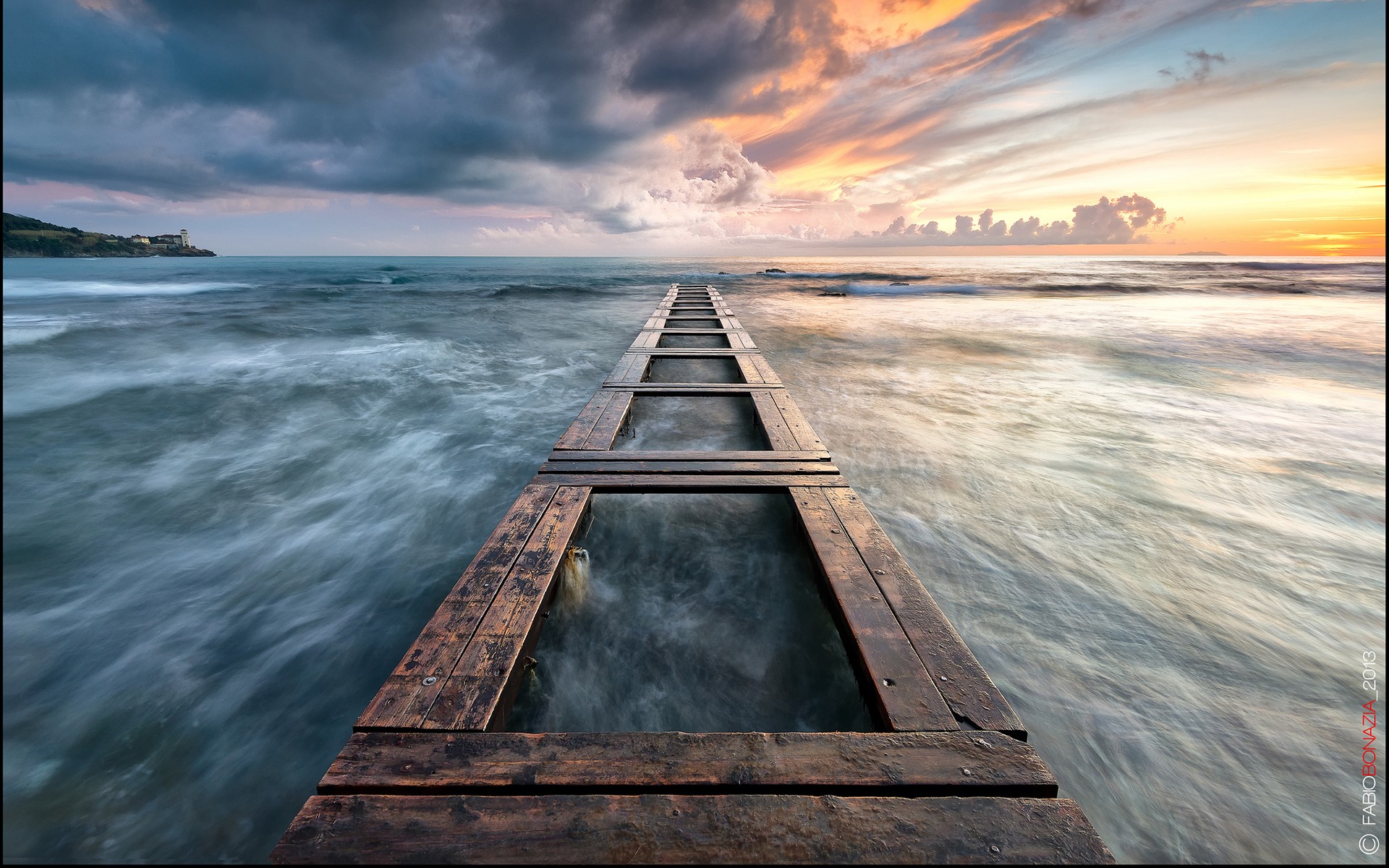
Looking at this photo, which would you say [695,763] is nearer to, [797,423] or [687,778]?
[687,778]

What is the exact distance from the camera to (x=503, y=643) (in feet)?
6.31

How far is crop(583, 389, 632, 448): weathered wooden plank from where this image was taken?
382cm

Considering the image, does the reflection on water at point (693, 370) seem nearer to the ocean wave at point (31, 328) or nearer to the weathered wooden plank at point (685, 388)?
the weathered wooden plank at point (685, 388)

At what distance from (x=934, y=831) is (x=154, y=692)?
3240 mm

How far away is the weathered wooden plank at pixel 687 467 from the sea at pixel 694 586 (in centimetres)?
37

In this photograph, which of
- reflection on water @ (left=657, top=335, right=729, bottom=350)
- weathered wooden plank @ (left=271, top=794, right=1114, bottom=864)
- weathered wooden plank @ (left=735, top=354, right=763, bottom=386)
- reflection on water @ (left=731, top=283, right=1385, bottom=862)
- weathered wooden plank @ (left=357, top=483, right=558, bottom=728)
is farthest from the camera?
reflection on water @ (left=657, top=335, right=729, bottom=350)

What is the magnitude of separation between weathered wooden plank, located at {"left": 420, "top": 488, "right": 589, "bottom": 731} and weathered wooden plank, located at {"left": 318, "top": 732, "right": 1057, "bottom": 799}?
3.1 inches

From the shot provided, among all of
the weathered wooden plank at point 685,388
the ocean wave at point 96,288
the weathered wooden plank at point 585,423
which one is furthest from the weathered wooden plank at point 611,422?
the ocean wave at point 96,288

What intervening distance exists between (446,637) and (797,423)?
3.01 meters

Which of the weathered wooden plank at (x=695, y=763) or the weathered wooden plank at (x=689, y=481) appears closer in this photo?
the weathered wooden plank at (x=695, y=763)

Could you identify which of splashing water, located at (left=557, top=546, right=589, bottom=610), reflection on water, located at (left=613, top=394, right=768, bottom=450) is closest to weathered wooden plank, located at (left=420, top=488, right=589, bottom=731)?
splashing water, located at (left=557, top=546, right=589, bottom=610)

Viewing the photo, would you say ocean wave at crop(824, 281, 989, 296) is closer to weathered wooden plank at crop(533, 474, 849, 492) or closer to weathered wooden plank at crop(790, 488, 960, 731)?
weathered wooden plank at crop(533, 474, 849, 492)

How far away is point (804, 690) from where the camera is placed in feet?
7.41

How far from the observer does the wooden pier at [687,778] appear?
1321mm
